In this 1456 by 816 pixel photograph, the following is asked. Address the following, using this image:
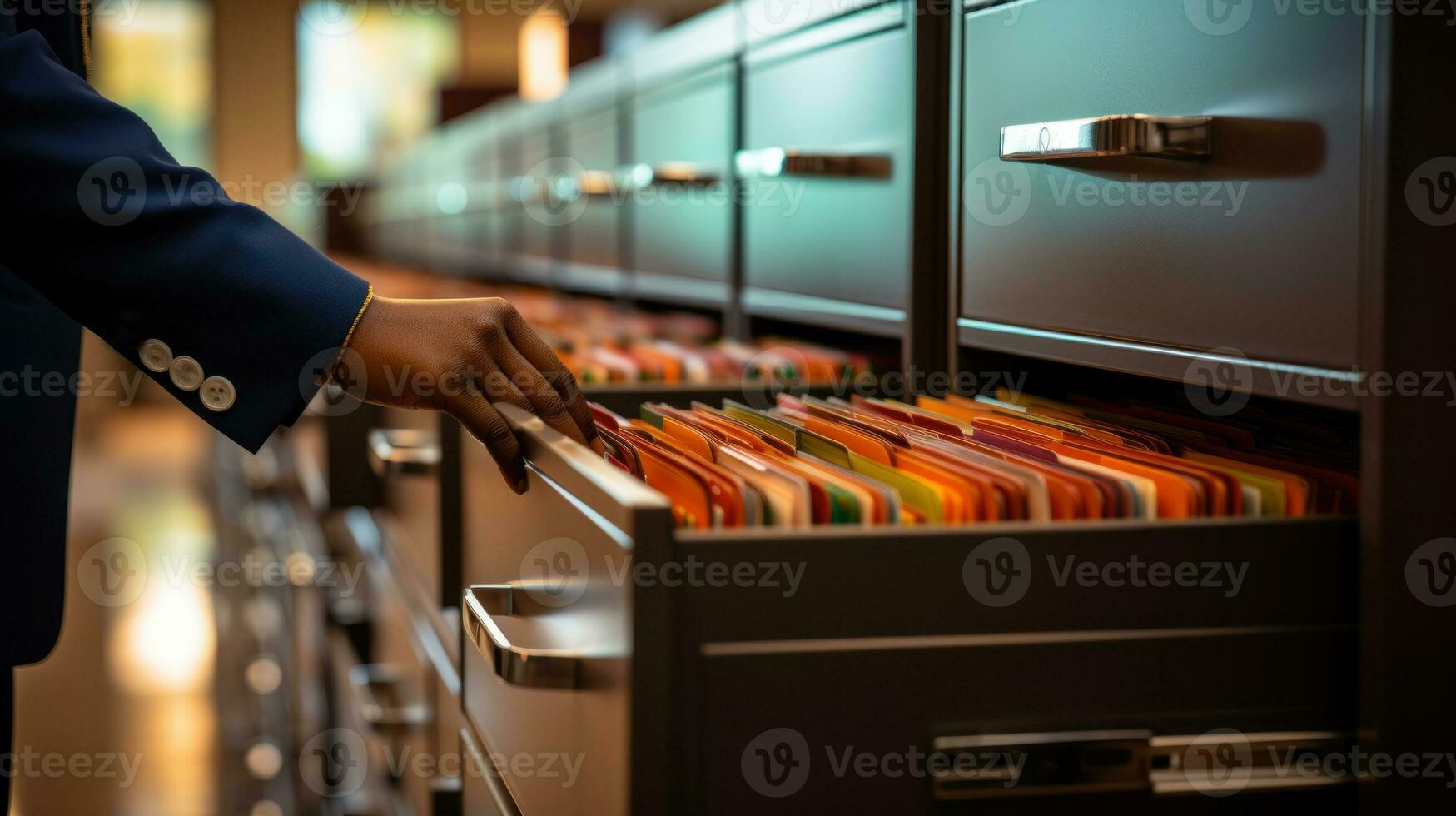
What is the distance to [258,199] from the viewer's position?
24.9 feet

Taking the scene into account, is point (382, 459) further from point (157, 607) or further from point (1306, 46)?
point (157, 607)

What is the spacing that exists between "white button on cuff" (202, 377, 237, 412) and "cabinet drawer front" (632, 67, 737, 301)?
2.97 ft

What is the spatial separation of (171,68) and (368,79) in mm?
1353

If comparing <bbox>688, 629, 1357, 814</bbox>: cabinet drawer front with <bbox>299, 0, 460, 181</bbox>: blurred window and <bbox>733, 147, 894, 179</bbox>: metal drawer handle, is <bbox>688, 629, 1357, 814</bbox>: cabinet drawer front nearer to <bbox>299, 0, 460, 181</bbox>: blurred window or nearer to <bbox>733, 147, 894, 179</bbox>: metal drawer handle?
<bbox>733, 147, 894, 179</bbox>: metal drawer handle

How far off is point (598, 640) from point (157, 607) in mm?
3871

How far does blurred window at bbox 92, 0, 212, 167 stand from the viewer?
8.46 meters

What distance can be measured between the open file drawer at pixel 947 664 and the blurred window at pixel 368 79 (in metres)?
8.93

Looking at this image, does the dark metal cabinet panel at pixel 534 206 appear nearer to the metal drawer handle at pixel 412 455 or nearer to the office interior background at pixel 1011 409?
the office interior background at pixel 1011 409

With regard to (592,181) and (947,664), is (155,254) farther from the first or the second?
(592,181)

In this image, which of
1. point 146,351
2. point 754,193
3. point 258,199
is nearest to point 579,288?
point 754,193

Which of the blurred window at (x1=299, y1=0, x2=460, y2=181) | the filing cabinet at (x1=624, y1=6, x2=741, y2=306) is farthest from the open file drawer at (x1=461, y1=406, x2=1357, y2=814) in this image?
the blurred window at (x1=299, y1=0, x2=460, y2=181)

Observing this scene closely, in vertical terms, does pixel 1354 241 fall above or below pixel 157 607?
above

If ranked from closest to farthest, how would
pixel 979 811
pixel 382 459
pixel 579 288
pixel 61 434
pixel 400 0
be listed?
pixel 979 811
pixel 61 434
pixel 382 459
pixel 579 288
pixel 400 0

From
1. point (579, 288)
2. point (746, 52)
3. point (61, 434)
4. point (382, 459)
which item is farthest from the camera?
point (579, 288)
